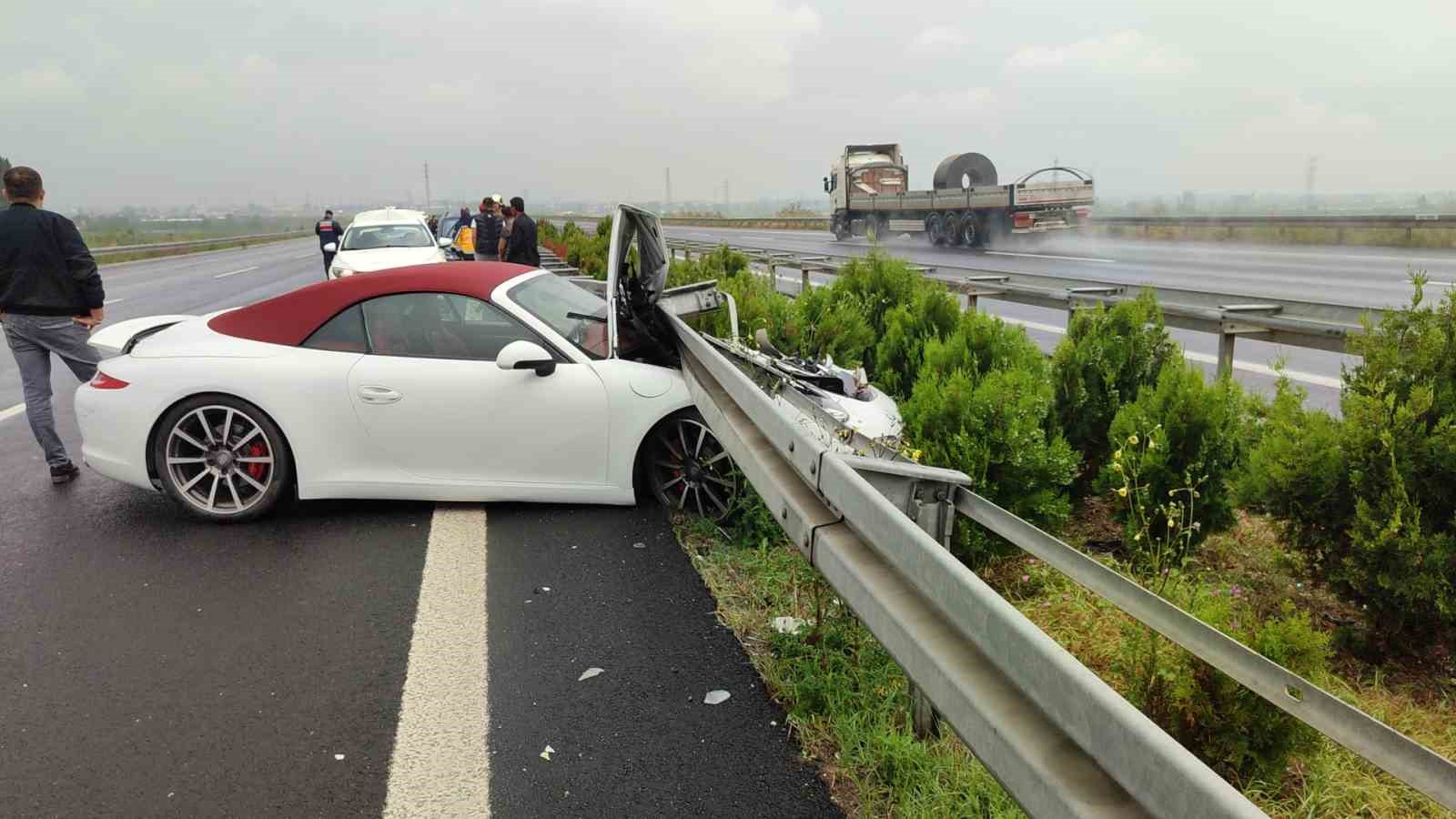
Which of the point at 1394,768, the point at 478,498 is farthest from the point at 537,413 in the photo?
the point at 1394,768

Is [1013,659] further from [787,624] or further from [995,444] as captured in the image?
[995,444]

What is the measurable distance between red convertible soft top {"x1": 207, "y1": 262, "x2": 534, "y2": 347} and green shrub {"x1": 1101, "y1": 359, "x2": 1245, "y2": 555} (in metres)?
3.52

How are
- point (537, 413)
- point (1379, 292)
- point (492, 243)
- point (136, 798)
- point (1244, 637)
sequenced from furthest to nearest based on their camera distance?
point (492, 243) → point (1379, 292) → point (537, 413) → point (136, 798) → point (1244, 637)

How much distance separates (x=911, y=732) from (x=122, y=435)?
4739 millimetres

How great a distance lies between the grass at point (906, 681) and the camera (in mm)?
3113

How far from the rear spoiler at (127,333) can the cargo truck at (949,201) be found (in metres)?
22.1

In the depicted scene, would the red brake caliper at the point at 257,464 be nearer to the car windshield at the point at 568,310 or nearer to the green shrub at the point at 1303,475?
the car windshield at the point at 568,310

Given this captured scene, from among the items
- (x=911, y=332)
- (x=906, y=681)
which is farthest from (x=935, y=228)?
(x=906, y=681)

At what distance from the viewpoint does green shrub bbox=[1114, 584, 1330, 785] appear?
292 centimetres

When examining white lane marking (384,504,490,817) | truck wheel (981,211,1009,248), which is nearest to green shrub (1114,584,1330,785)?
white lane marking (384,504,490,817)

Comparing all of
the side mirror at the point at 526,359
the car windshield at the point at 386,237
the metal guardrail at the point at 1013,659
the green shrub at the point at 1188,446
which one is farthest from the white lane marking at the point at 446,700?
the car windshield at the point at 386,237

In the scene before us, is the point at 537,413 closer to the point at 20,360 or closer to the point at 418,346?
the point at 418,346

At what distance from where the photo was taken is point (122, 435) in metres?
6.01

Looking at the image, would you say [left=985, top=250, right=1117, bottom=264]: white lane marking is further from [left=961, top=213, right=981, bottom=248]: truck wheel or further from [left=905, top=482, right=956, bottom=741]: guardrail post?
[left=905, top=482, right=956, bottom=741]: guardrail post
